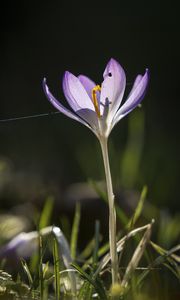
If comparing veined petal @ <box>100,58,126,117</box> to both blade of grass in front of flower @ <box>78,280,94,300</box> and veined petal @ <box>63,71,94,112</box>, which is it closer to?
veined petal @ <box>63,71,94,112</box>

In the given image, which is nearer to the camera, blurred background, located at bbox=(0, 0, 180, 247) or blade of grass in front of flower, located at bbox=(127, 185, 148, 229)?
blade of grass in front of flower, located at bbox=(127, 185, 148, 229)

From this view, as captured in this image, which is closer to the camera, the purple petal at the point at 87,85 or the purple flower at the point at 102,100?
the purple flower at the point at 102,100

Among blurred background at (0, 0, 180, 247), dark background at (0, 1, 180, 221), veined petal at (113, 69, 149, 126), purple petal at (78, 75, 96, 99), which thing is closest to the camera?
veined petal at (113, 69, 149, 126)

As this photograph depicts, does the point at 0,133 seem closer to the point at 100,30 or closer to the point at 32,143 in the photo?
the point at 32,143

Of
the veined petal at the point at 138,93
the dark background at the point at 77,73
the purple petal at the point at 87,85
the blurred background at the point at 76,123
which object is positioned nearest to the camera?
the veined petal at the point at 138,93

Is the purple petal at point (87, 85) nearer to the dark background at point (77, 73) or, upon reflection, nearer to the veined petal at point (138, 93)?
the veined petal at point (138, 93)

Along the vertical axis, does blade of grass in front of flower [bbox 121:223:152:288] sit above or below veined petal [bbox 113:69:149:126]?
below

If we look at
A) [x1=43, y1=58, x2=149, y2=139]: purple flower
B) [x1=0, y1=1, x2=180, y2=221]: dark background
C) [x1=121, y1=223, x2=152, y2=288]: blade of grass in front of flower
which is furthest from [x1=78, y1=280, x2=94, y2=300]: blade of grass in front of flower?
[x1=0, y1=1, x2=180, y2=221]: dark background

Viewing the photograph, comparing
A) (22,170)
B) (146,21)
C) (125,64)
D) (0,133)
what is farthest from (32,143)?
(146,21)

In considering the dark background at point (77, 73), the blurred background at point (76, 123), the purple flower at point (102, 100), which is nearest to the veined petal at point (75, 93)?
the purple flower at point (102, 100)
